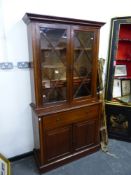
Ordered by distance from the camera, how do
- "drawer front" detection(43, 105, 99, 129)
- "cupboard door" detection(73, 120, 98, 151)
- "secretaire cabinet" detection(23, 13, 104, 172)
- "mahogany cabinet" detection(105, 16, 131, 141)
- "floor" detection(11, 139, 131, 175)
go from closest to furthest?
"secretaire cabinet" detection(23, 13, 104, 172)
"drawer front" detection(43, 105, 99, 129)
"floor" detection(11, 139, 131, 175)
"cupboard door" detection(73, 120, 98, 151)
"mahogany cabinet" detection(105, 16, 131, 141)

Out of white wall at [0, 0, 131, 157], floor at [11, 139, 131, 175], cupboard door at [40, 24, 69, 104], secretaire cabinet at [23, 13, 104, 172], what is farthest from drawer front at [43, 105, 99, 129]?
floor at [11, 139, 131, 175]

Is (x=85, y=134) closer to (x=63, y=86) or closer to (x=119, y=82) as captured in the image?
(x=63, y=86)

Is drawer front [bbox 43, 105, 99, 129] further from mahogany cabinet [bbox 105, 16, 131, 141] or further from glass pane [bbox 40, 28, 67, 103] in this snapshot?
mahogany cabinet [bbox 105, 16, 131, 141]

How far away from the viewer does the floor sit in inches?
83.0

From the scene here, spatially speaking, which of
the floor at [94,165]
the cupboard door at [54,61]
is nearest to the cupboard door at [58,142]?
the floor at [94,165]

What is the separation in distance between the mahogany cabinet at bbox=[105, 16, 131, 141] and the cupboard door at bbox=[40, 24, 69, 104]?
99 centimetres

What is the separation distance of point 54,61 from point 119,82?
145cm

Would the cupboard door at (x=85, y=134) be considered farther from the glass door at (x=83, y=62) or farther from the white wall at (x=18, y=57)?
→ the white wall at (x=18, y=57)

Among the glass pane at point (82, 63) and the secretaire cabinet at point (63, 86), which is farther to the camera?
the glass pane at point (82, 63)

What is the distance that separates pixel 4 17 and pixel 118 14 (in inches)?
71.6

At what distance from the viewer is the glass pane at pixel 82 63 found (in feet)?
6.79

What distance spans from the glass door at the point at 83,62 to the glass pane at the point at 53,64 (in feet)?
0.53

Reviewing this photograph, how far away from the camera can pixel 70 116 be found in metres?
A: 2.13

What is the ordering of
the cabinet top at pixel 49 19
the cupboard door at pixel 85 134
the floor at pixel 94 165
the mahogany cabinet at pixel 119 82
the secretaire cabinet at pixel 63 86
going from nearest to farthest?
the cabinet top at pixel 49 19, the secretaire cabinet at pixel 63 86, the floor at pixel 94 165, the cupboard door at pixel 85 134, the mahogany cabinet at pixel 119 82
